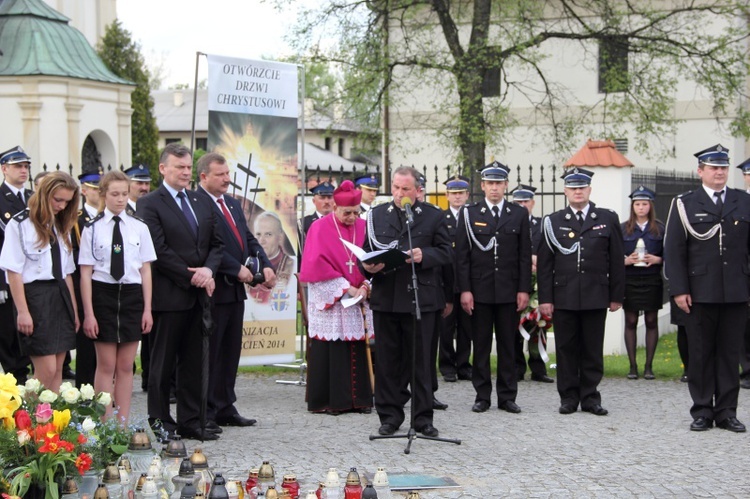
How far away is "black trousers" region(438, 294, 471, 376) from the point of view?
12312 millimetres

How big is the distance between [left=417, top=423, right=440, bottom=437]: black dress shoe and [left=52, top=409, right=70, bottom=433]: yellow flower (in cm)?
367

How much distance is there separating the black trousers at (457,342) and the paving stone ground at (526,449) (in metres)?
1.20

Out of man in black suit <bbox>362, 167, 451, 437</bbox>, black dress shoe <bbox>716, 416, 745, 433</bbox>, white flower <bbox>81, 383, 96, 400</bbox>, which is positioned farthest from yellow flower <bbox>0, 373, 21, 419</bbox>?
black dress shoe <bbox>716, 416, 745, 433</bbox>

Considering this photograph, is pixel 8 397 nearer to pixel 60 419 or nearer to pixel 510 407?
pixel 60 419

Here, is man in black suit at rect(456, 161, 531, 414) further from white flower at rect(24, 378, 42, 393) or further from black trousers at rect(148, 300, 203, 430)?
white flower at rect(24, 378, 42, 393)

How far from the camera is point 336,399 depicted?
10.2m

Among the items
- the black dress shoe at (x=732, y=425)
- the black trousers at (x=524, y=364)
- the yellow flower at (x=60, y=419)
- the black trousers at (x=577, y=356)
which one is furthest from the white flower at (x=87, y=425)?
the black trousers at (x=524, y=364)

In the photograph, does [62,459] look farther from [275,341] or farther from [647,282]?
[647,282]

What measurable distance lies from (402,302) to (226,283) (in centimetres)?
156

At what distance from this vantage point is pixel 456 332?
12.6 metres

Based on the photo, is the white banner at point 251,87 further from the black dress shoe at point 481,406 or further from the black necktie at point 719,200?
the black necktie at point 719,200

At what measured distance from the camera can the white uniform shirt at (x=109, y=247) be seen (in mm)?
8289

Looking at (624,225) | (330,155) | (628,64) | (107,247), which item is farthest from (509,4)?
(330,155)

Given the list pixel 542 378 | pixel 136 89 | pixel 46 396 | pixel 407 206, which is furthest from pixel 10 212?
pixel 136 89
